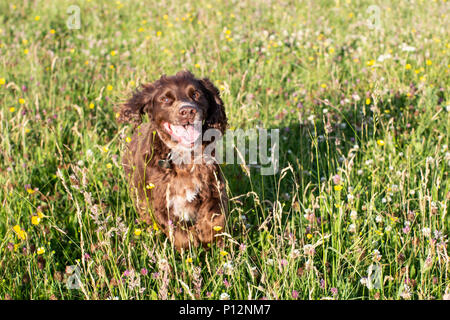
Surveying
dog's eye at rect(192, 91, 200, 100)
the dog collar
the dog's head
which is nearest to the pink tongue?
the dog's head

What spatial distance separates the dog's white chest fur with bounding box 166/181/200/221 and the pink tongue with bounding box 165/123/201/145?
324 millimetres

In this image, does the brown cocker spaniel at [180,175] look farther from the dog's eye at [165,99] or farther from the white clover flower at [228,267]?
the white clover flower at [228,267]

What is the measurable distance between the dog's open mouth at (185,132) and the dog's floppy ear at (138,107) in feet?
1.45

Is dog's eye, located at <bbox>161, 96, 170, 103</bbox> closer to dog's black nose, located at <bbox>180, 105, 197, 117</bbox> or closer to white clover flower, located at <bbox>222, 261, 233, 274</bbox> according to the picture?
dog's black nose, located at <bbox>180, 105, 197, 117</bbox>

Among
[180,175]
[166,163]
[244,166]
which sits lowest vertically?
[180,175]

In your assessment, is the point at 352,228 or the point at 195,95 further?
the point at 195,95

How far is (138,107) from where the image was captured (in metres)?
3.90

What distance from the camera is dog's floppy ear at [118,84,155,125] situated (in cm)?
385

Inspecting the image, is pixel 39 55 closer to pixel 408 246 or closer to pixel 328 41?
pixel 328 41

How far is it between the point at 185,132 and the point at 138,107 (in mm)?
651

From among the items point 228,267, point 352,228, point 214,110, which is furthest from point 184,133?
point 352,228

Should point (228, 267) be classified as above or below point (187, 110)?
below

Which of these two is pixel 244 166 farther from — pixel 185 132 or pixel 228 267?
pixel 185 132
